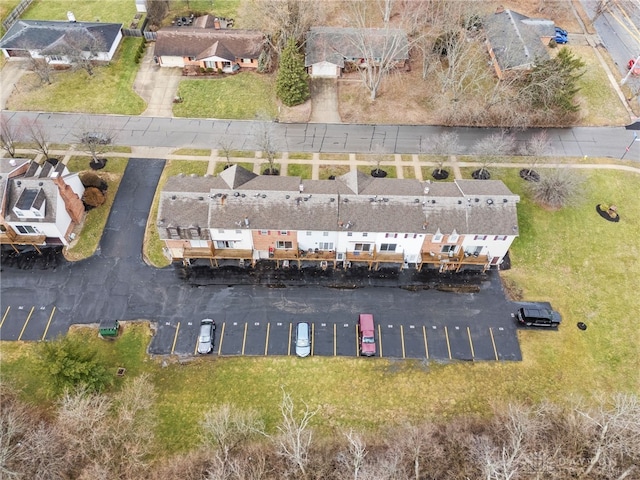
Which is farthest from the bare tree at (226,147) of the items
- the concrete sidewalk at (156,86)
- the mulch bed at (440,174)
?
the mulch bed at (440,174)

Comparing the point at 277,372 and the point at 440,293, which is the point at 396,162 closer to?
the point at 440,293

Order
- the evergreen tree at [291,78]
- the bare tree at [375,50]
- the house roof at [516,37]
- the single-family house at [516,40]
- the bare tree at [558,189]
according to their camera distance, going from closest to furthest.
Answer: the bare tree at [558,189], the evergreen tree at [291,78], the single-family house at [516,40], the house roof at [516,37], the bare tree at [375,50]

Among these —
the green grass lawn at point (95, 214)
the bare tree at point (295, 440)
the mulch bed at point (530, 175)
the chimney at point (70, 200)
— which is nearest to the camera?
the bare tree at point (295, 440)

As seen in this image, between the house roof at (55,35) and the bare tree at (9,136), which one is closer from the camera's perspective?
the bare tree at (9,136)

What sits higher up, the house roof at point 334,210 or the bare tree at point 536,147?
the house roof at point 334,210

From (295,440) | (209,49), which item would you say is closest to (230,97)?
(209,49)

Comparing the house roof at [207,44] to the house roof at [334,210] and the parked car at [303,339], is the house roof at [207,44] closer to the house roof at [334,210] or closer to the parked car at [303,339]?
the house roof at [334,210]

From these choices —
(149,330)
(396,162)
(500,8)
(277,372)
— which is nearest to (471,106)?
(396,162)

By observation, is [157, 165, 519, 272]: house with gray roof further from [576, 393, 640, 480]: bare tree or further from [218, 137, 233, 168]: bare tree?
[576, 393, 640, 480]: bare tree
